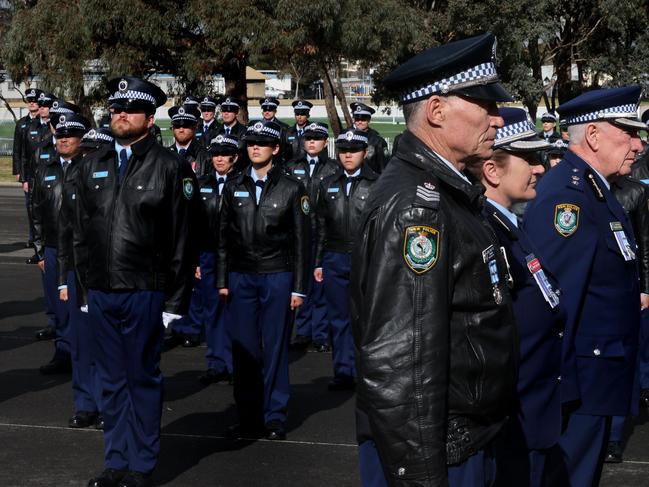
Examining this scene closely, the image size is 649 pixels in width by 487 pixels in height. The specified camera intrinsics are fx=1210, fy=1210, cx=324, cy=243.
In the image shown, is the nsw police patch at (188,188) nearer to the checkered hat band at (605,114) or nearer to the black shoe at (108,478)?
the black shoe at (108,478)

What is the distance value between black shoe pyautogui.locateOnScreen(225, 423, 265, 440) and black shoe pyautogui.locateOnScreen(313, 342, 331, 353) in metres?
3.38

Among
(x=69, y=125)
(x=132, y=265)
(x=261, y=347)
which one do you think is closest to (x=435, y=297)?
(x=132, y=265)

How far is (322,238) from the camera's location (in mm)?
10617

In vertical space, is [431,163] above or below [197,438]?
above

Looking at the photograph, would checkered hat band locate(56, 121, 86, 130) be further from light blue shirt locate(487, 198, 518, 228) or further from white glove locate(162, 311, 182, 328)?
light blue shirt locate(487, 198, 518, 228)

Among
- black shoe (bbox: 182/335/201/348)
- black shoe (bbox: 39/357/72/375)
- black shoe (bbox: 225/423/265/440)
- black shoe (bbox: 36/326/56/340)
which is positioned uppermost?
black shoe (bbox: 225/423/265/440)

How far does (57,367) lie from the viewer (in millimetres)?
10023

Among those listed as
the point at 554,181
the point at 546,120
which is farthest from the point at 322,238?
the point at 546,120

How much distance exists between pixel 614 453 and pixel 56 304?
16.1 feet

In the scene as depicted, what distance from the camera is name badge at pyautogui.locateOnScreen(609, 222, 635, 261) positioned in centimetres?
543

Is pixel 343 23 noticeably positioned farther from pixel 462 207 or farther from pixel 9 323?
pixel 462 207

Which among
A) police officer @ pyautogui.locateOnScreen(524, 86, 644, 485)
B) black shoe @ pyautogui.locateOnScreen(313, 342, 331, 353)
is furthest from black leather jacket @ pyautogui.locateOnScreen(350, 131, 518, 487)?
black shoe @ pyautogui.locateOnScreen(313, 342, 331, 353)

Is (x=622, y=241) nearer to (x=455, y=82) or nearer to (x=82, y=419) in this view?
(x=455, y=82)

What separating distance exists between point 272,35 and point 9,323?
13507mm
